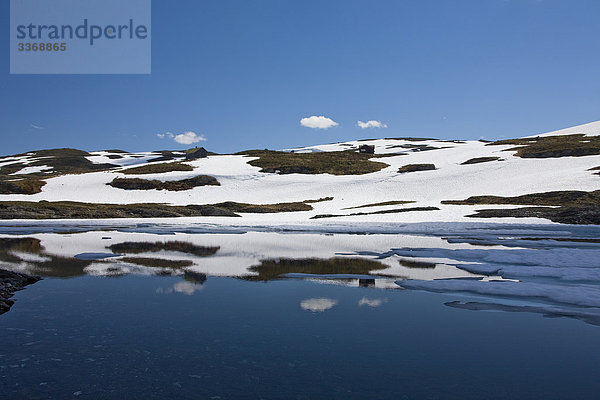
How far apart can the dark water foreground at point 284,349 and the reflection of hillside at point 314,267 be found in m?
3.55

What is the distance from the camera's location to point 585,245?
2189 centimetres

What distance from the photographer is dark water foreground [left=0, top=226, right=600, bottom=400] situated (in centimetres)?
530

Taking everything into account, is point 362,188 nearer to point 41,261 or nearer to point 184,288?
point 41,261

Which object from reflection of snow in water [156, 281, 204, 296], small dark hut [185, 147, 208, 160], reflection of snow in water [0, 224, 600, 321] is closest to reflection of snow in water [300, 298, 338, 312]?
reflection of snow in water [0, 224, 600, 321]

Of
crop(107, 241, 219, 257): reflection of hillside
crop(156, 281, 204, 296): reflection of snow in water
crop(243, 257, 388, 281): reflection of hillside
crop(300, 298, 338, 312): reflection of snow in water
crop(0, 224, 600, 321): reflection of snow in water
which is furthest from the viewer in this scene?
crop(107, 241, 219, 257): reflection of hillside

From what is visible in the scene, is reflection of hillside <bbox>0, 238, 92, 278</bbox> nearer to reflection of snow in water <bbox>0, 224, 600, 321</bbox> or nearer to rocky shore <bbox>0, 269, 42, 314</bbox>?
reflection of snow in water <bbox>0, 224, 600, 321</bbox>

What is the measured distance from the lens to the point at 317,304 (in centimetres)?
947

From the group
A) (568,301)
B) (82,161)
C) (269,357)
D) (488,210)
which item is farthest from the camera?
(82,161)

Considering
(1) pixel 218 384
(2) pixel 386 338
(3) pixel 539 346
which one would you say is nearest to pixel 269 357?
(1) pixel 218 384

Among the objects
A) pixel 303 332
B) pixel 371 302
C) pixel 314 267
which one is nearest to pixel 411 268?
pixel 314 267

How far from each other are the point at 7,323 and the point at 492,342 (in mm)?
9090

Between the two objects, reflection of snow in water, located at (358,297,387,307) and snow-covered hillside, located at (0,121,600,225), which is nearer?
reflection of snow in water, located at (358,297,387,307)

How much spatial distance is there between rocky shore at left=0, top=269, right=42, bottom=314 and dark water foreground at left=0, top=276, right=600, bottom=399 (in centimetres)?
28

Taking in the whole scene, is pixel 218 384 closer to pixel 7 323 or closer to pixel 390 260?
pixel 7 323
